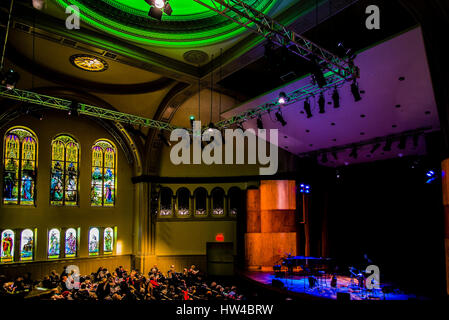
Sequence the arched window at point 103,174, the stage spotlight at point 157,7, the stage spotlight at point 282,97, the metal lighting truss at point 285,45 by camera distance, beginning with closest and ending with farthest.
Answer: the stage spotlight at point 157,7 → the metal lighting truss at point 285,45 → the stage spotlight at point 282,97 → the arched window at point 103,174

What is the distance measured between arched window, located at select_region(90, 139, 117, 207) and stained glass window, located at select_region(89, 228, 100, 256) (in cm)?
124

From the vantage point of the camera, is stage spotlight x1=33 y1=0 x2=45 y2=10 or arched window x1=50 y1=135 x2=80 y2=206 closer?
stage spotlight x1=33 y1=0 x2=45 y2=10

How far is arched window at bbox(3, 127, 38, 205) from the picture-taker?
13.8m

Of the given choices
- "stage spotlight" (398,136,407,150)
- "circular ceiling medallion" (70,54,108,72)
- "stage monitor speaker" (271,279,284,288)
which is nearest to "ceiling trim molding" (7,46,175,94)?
"circular ceiling medallion" (70,54,108,72)

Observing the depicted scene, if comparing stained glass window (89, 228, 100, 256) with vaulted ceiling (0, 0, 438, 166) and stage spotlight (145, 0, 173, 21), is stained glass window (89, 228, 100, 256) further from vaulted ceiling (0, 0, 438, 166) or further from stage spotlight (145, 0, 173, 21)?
stage spotlight (145, 0, 173, 21)

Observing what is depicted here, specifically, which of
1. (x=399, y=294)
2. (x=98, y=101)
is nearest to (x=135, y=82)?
(x=98, y=101)

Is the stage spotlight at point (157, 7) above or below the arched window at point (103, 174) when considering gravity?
above

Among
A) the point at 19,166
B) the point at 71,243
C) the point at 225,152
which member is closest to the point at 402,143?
the point at 225,152

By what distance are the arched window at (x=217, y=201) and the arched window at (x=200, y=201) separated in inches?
16.3

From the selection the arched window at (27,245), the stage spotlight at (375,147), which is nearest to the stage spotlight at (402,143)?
the stage spotlight at (375,147)

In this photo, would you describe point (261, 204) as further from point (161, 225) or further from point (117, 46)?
point (117, 46)

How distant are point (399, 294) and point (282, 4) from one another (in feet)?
32.1

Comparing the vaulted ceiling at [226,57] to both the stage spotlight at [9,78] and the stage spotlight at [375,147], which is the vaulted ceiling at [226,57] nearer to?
the stage spotlight at [375,147]

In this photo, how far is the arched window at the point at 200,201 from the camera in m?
17.6
